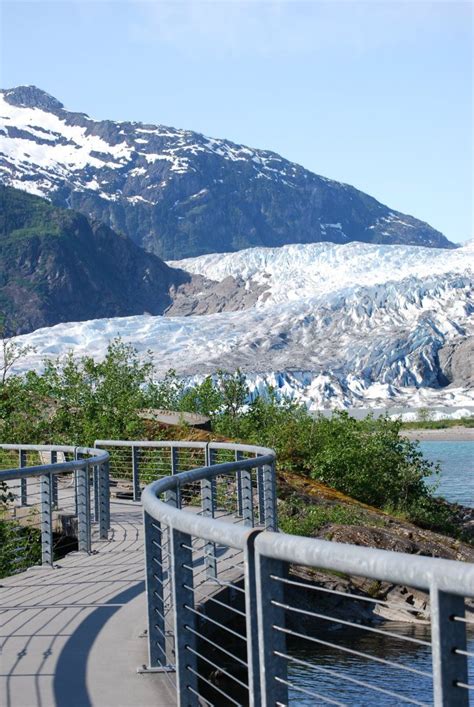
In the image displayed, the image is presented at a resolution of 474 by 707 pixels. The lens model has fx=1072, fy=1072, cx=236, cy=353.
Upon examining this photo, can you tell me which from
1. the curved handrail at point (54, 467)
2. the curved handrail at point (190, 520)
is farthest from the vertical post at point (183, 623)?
the curved handrail at point (54, 467)

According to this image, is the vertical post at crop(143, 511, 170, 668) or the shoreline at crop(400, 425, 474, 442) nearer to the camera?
the vertical post at crop(143, 511, 170, 668)

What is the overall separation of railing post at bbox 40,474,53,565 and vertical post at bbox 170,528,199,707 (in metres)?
5.19

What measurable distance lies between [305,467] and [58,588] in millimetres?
15017

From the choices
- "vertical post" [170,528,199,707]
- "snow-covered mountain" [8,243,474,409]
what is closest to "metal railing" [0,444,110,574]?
"vertical post" [170,528,199,707]

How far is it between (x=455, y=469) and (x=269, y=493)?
47476mm

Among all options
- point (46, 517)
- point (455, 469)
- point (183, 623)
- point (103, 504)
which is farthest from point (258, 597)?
point (455, 469)

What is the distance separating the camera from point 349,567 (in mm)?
2627

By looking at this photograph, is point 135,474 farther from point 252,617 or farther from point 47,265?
point 47,265

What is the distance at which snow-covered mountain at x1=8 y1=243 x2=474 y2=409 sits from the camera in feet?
306

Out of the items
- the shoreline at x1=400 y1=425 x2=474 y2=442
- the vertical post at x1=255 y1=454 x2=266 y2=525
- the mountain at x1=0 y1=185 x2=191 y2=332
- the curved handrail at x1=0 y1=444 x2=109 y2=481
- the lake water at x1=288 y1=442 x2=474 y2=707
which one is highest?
the mountain at x1=0 y1=185 x2=191 y2=332

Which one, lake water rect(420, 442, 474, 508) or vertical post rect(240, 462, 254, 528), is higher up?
vertical post rect(240, 462, 254, 528)

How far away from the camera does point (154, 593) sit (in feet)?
19.1

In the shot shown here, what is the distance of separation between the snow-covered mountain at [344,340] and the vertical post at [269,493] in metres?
77.9

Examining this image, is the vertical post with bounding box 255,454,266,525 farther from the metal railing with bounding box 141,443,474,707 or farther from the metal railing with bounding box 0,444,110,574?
the metal railing with bounding box 0,444,110,574
